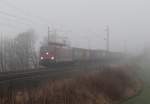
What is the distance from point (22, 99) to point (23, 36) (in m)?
51.4

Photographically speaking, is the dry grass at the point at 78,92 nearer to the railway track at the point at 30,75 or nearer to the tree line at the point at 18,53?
the railway track at the point at 30,75

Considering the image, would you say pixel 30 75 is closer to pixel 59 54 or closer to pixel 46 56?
pixel 46 56

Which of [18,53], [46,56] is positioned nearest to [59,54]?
[46,56]

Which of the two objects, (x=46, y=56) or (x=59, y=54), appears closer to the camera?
(x=46, y=56)

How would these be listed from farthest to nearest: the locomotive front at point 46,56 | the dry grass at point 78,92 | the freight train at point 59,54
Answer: the freight train at point 59,54 < the locomotive front at point 46,56 < the dry grass at point 78,92

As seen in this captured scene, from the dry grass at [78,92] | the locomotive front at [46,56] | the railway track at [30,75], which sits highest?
the locomotive front at [46,56]

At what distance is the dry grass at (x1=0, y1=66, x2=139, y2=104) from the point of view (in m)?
17.2

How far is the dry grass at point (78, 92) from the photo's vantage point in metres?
17.2

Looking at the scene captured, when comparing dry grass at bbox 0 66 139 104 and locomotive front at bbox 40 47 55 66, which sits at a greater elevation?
locomotive front at bbox 40 47 55 66

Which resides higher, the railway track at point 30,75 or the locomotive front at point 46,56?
the locomotive front at point 46,56

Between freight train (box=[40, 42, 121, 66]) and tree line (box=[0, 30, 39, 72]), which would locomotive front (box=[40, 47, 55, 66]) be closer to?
freight train (box=[40, 42, 121, 66])

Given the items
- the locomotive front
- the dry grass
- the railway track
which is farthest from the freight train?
the dry grass

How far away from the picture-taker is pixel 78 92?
2111cm

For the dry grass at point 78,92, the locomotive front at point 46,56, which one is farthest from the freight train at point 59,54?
the dry grass at point 78,92
